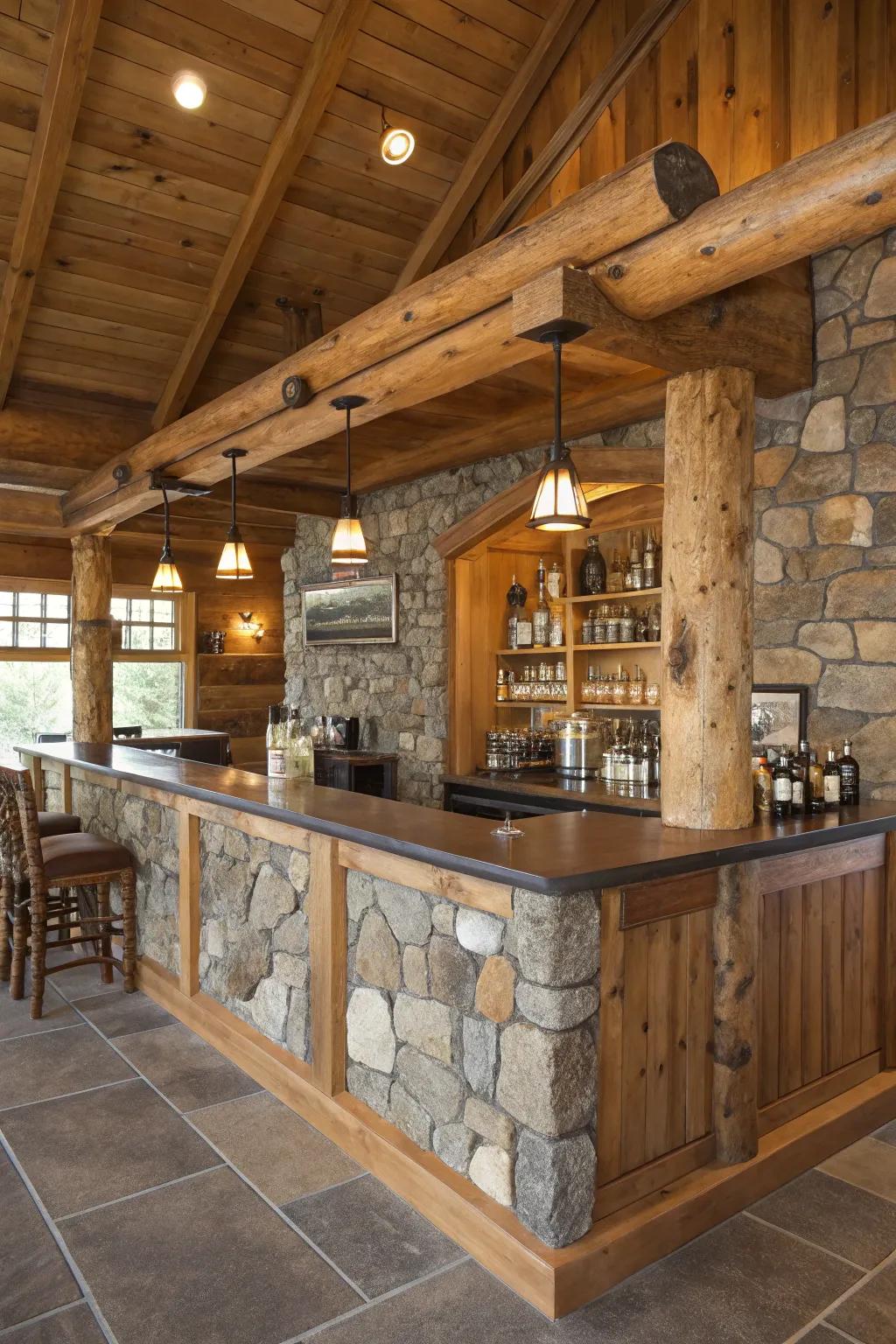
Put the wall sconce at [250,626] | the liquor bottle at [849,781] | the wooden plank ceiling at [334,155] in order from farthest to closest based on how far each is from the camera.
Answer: the wall sconce at [250,626]
the wooden plank ceiling at [334,155]
the liquor bottle at [849,781]

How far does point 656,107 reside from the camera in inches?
154

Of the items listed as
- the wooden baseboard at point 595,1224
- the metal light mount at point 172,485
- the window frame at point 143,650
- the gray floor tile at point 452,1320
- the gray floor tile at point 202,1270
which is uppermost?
the metal light mount at point 172,485

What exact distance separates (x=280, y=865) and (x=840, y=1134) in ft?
6.45

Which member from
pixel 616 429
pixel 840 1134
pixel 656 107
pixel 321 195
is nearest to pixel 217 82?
pixel 321 195

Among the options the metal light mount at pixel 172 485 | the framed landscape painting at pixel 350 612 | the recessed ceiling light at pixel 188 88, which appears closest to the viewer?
the recessed ceiling light at pixel 188 88

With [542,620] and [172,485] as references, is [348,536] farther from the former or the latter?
[542,620]

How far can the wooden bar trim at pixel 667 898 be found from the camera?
2.30 metres

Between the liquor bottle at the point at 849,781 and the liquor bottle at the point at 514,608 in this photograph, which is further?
the liquor bottle at the point at 514,608

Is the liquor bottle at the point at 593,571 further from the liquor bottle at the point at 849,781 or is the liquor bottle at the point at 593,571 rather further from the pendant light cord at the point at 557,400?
the pendant light cord at the point at 557,400

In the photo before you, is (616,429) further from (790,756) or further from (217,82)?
(217,82)

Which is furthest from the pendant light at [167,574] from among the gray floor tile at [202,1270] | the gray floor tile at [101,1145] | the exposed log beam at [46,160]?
the gray floor tile at [202,1270]

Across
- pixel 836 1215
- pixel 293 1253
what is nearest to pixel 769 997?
pixel 836 1215

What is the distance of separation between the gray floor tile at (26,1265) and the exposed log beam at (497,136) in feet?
14.9

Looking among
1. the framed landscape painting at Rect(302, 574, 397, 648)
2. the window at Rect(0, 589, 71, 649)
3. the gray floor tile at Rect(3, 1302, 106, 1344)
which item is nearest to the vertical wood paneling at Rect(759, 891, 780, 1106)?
the gray floor tile at Rect(3, 1302, 106, 1344)
